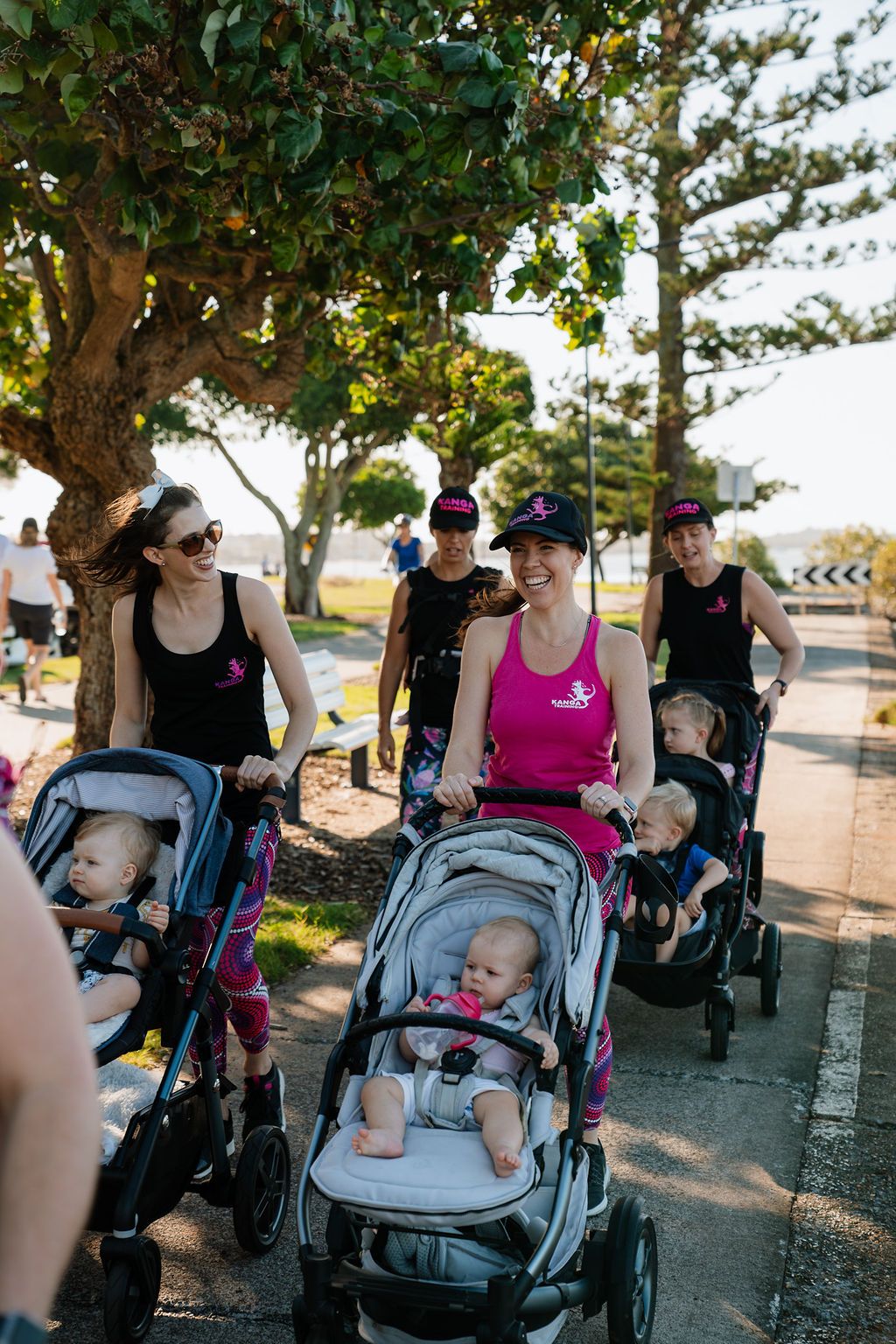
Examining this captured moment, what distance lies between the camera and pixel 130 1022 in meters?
3.24

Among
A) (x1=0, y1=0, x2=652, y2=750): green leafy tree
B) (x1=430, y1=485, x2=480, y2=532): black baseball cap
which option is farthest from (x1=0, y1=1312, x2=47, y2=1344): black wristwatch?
(x1=430, y1=485, x2=480, y2=532): black baseball cap

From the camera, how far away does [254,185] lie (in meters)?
5.55

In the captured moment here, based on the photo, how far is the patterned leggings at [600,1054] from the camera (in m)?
3.57

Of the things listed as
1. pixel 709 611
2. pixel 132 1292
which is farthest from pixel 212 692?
pixel 709 611

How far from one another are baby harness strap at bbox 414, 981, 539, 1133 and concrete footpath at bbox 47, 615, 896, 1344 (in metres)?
0.83

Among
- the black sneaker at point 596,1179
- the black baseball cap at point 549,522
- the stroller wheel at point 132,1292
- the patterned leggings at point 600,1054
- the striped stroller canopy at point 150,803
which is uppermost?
the black baseball cap at point 549,522

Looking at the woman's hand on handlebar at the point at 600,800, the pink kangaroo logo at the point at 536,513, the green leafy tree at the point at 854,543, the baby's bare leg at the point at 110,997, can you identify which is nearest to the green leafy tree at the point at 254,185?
the pink kangaroo logo at the point at 536,513

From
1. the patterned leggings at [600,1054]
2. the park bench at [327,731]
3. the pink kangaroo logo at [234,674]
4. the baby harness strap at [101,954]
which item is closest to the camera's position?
the baby harness strap at [101,954]

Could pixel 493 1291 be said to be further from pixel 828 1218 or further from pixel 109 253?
pixel 109 253

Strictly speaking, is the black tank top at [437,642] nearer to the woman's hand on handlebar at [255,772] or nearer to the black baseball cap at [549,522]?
the black baseball cap at [549,522]

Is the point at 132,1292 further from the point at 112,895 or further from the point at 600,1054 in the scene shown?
the point at 600,1054

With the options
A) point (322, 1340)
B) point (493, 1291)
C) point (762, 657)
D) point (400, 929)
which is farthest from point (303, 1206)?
point (762, 657)

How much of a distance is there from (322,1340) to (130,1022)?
0.93 meters

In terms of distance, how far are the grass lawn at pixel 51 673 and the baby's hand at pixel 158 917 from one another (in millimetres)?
13460
